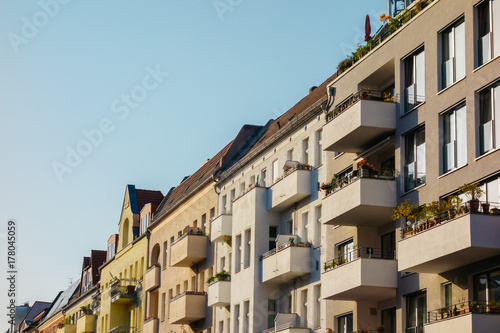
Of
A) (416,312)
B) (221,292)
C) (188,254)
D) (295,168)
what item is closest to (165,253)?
(188,254)

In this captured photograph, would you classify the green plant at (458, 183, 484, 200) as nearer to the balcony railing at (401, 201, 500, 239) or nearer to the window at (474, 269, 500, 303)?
the balcony railing at (401, 201, 500, 239)

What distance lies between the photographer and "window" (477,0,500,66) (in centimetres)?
2897

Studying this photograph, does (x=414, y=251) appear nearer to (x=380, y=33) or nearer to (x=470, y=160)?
(x=470, y=160)

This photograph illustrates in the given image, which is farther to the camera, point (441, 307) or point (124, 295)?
point (124, 295)

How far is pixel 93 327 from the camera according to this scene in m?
82.4

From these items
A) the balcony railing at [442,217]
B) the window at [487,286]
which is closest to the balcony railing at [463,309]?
the window at [487,286]

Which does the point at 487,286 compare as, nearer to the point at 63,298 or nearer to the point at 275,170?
the point at 275,170

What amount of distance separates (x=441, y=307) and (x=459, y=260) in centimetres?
230

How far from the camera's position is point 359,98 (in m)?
35.1

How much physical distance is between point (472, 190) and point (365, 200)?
6107 mm

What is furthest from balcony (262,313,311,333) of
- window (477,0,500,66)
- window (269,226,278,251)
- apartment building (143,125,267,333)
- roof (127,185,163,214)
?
roof (127,185,163,214)

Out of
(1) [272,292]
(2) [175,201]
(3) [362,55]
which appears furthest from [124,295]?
(3) [362,55]

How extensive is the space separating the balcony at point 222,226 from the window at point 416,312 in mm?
18397

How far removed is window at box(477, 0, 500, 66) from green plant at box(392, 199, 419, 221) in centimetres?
537
